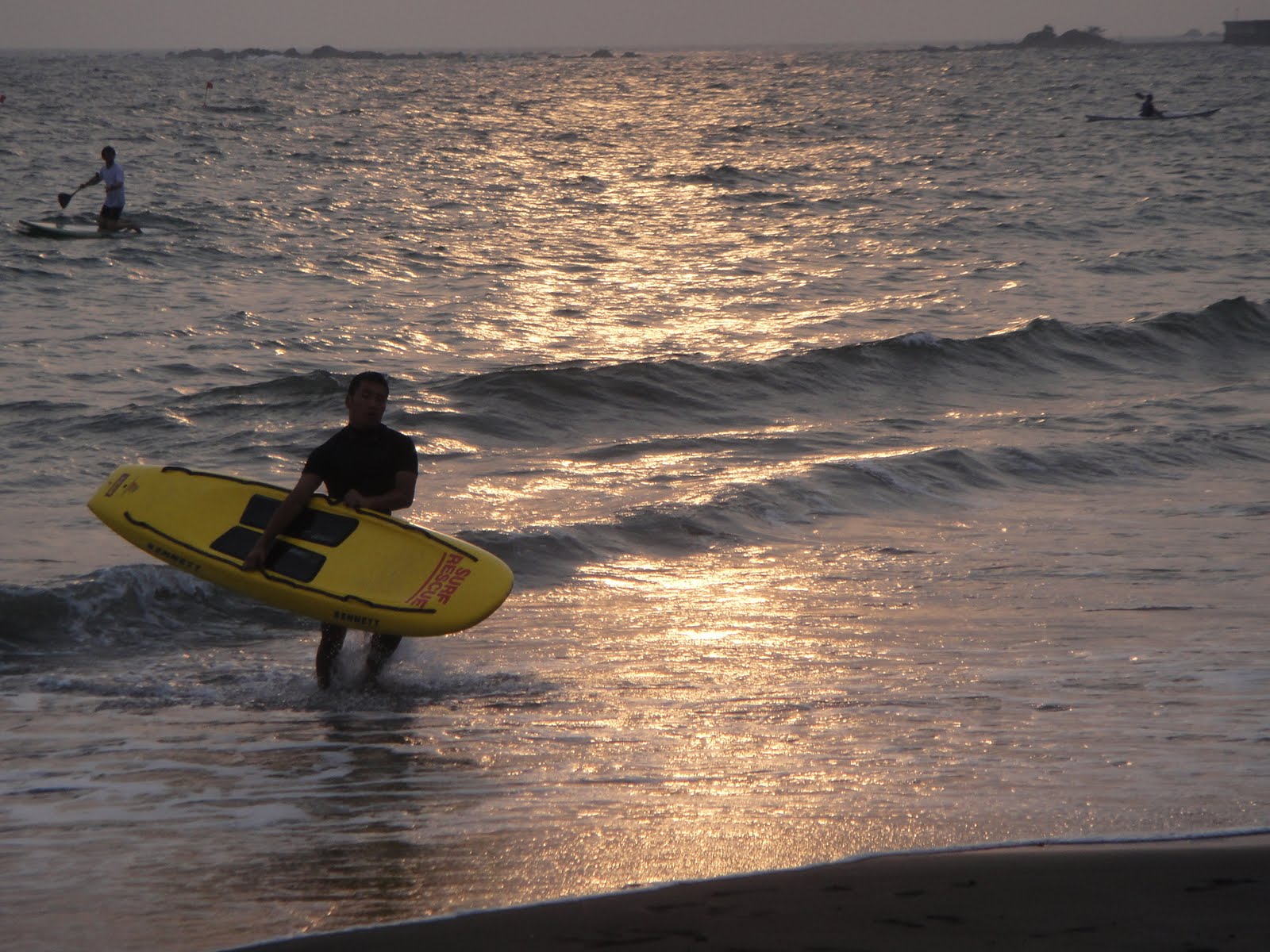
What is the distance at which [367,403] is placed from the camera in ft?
18.5

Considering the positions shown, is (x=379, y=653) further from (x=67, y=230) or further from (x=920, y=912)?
(x=67, y=230)

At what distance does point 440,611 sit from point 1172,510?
5.53m

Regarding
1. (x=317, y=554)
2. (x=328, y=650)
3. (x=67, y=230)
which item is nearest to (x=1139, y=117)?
(x=67, y=230)

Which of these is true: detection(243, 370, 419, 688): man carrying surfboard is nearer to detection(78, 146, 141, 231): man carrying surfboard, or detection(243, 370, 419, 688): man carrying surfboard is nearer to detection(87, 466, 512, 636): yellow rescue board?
detection(87, 466, 512, 636): yellow rescue board

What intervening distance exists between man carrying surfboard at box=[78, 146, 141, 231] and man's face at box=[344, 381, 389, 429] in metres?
18.3

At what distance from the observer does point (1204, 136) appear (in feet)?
148

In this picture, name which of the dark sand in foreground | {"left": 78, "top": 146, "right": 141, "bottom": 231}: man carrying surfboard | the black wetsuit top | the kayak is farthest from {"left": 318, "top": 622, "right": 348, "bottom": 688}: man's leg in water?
the kayak

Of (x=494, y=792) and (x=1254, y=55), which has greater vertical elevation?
(x=1254, y=55)

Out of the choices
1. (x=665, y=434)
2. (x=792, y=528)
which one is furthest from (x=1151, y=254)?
(x=792, y=528)

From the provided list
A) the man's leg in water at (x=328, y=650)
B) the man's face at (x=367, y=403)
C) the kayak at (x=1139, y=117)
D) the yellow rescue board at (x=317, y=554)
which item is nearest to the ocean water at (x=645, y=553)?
the man's leg in water at (x=328, y=650)

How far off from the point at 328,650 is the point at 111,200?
61.2ft

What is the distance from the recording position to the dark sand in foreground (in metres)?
3.38

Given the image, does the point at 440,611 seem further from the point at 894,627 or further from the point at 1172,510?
the point at 1172,510

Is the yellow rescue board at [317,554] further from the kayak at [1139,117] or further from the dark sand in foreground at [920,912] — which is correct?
the kayak at [1139,117]
